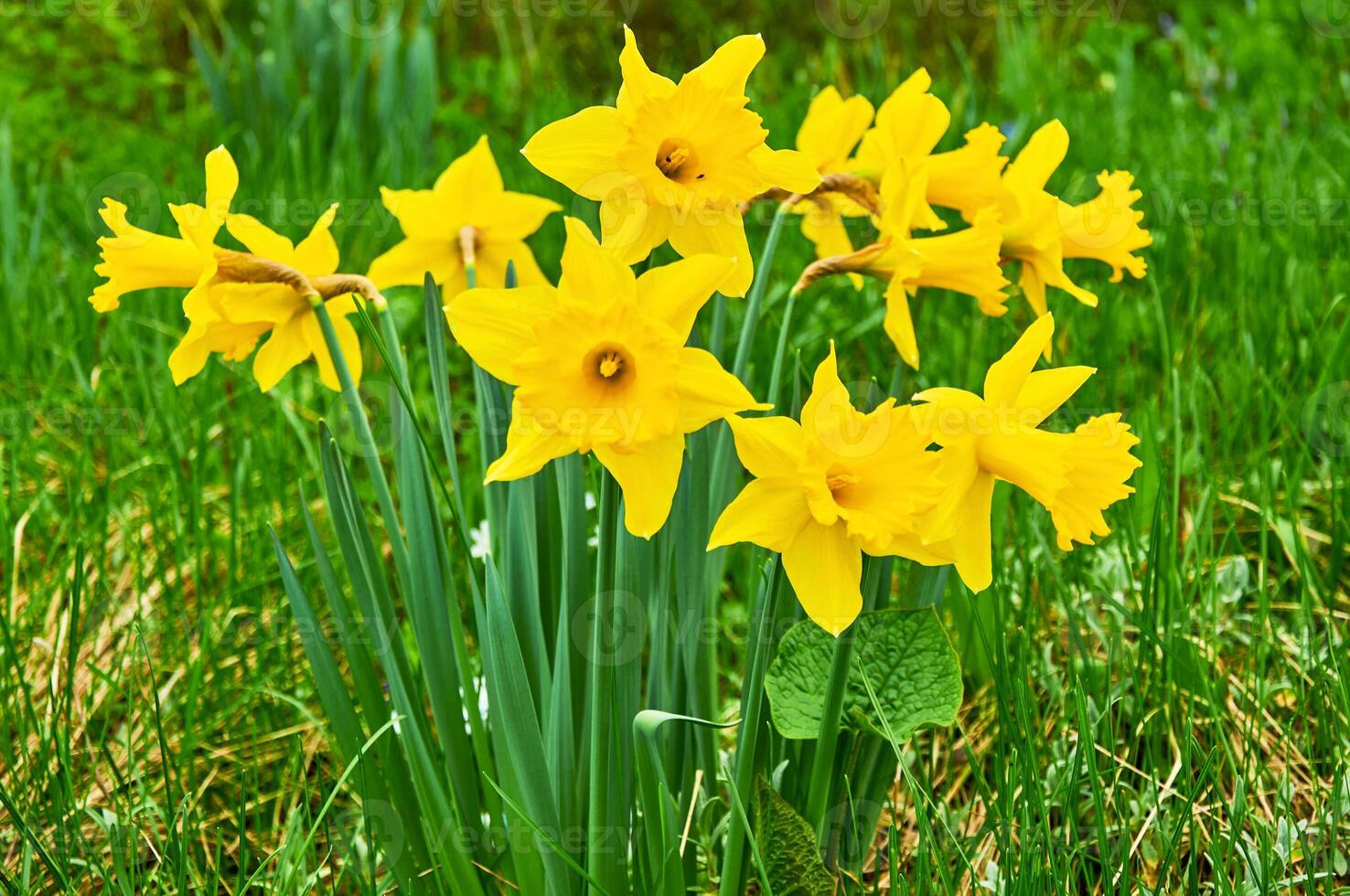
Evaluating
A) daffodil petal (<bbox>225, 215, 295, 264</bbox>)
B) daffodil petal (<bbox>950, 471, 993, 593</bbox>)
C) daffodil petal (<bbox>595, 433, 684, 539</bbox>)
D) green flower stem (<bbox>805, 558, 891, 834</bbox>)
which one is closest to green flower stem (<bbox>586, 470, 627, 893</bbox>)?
daffodil petal (<bbox>595, 433, 684, 539</bbox>)

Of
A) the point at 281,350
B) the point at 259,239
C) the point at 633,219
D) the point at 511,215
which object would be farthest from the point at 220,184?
the point at 633,219

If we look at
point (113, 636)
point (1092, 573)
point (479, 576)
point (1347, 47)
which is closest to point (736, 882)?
point (479, 576)

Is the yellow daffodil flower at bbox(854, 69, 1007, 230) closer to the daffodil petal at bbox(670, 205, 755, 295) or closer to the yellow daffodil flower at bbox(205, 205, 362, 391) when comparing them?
the daffodil petal at bbox(670, 205, 755, 295)

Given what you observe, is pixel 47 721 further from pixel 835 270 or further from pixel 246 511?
pixel 835 270

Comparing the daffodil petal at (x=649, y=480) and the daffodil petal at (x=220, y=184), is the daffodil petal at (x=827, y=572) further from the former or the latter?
the daffodil petal at (x=220, y=184)

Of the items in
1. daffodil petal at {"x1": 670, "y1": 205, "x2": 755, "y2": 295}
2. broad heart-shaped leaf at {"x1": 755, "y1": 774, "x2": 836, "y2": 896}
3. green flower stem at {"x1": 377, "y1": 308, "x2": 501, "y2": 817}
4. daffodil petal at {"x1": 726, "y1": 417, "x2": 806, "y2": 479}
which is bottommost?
broad heart-shaped leaf at {"x1": 755, "y1": 774, "x2": 836, "y2": 896}

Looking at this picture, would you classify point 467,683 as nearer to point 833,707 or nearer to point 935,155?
point 833,707

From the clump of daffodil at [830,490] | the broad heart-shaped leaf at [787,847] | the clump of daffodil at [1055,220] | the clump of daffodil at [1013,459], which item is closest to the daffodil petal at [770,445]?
the clump of daffodil at [830,490]
